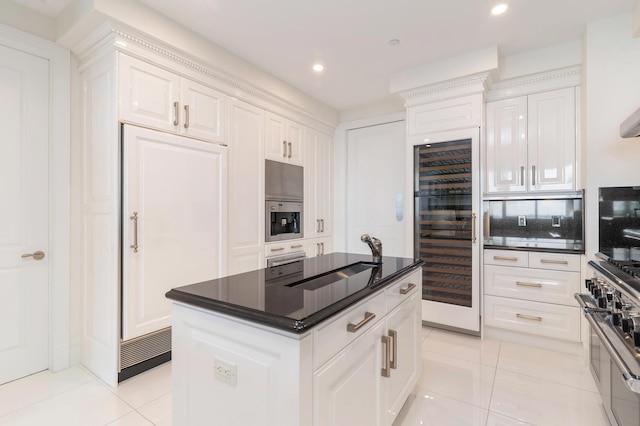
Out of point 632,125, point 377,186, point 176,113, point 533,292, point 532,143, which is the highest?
point 176,113

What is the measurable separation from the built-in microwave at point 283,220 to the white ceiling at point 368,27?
4.87ft

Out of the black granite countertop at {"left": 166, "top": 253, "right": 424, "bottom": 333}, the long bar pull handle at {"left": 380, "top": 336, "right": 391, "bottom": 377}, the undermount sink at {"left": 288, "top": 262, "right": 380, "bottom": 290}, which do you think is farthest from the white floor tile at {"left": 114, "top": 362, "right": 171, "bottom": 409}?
the long bar pull handle at {"left": 380, "top": 336, "right": 391, "bottom": 377}

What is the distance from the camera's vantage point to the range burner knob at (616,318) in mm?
1413

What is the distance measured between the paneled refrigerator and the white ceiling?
828 millimetres

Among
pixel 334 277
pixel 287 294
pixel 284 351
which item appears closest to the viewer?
pixel 284 351

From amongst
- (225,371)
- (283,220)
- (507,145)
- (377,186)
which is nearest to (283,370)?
(225,371)

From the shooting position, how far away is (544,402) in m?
1.97

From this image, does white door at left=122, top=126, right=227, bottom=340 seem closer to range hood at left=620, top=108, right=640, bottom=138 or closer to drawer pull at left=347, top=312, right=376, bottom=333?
drawer pull at left=347, top=312, right=376, bottom=333

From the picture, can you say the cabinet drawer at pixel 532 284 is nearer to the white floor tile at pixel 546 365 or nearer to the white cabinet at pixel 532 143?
the white floor tile at pixel 546 365

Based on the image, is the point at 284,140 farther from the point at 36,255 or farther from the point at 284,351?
the point at 284,351

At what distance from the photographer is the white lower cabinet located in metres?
0.94

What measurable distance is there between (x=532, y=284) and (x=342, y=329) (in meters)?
2.53

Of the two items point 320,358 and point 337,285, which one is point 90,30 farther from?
point 320,358

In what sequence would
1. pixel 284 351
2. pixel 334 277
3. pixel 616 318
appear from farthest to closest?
1. pixel 334 277
2. pixel 616 318
3. pixel 284 351
